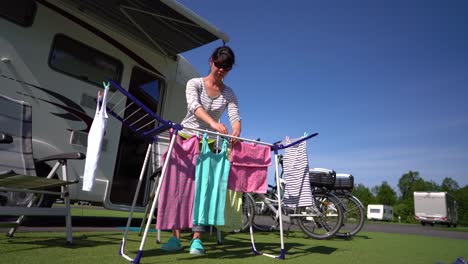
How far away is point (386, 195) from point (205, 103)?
79.7m

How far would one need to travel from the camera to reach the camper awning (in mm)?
4059

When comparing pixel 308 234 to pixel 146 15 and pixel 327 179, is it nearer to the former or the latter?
pixel 327 179

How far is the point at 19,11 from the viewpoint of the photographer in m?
3.53

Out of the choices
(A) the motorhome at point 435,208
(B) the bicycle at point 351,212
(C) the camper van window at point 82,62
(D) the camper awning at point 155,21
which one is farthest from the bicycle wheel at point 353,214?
(A) the motorhome at point 435,208

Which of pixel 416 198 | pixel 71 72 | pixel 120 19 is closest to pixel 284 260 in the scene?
pixel 71 72

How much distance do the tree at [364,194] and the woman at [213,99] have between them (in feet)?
244

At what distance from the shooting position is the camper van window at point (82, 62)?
3.89 metres

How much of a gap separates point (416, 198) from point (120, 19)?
24.8m

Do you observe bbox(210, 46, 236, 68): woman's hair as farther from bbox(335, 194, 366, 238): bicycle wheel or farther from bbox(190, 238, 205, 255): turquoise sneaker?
bbox(335, 194, 366, 238): bicycle wheel

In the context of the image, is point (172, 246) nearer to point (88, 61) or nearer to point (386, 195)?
point (88, 61)

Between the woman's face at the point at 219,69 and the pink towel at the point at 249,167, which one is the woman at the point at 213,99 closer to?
the woman's face at the point at 219,69

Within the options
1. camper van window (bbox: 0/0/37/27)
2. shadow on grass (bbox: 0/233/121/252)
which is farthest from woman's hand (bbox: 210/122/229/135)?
camper van window (bbox: 0/0/37/27)

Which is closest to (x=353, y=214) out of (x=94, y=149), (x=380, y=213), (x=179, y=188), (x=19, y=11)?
(x=179, y=188)

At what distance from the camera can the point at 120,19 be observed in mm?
4309
